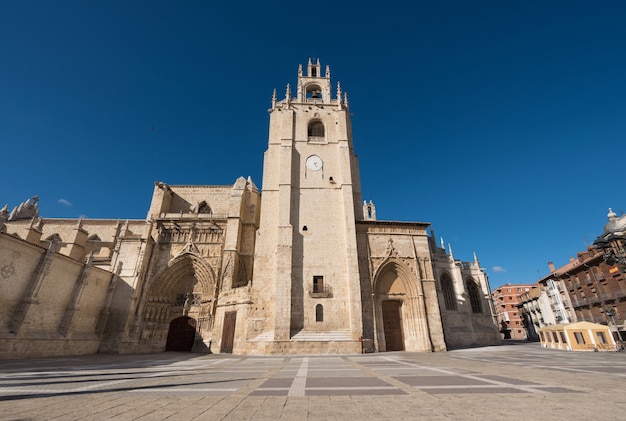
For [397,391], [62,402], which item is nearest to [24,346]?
[62,402]

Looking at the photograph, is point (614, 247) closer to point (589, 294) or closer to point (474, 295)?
point (474, 295)

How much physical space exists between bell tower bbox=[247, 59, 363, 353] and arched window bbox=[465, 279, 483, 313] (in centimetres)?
1688

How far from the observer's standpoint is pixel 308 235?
19.2m

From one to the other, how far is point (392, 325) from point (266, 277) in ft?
30.2

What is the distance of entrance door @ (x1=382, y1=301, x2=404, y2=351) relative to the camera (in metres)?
18.0

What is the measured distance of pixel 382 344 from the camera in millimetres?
17062

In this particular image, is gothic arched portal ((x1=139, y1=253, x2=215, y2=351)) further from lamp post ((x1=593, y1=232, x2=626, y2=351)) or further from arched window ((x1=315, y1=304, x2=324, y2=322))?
lamp post ((x1=593, y1=232, x2=626, y2=351))

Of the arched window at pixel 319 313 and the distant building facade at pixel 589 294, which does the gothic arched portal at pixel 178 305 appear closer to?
the arched window at pixel 319 313

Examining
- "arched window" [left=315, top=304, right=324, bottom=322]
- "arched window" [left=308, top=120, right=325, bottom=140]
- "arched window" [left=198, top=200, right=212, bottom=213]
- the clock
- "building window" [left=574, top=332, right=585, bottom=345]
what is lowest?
"building window" [left=574, top=332, right=585, bottom=345]

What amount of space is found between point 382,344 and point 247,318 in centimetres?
871

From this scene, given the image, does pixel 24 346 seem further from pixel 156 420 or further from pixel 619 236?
pixel 619 236

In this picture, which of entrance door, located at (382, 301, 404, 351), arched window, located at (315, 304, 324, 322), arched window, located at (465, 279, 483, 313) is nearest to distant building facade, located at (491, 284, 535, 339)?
arched window, located at (465, 279, 483, 313)

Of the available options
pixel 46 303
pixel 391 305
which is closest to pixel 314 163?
pixel 391 305

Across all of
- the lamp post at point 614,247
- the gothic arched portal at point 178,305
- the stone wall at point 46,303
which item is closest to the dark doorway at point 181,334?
the gothic arched portal at point 178,305
